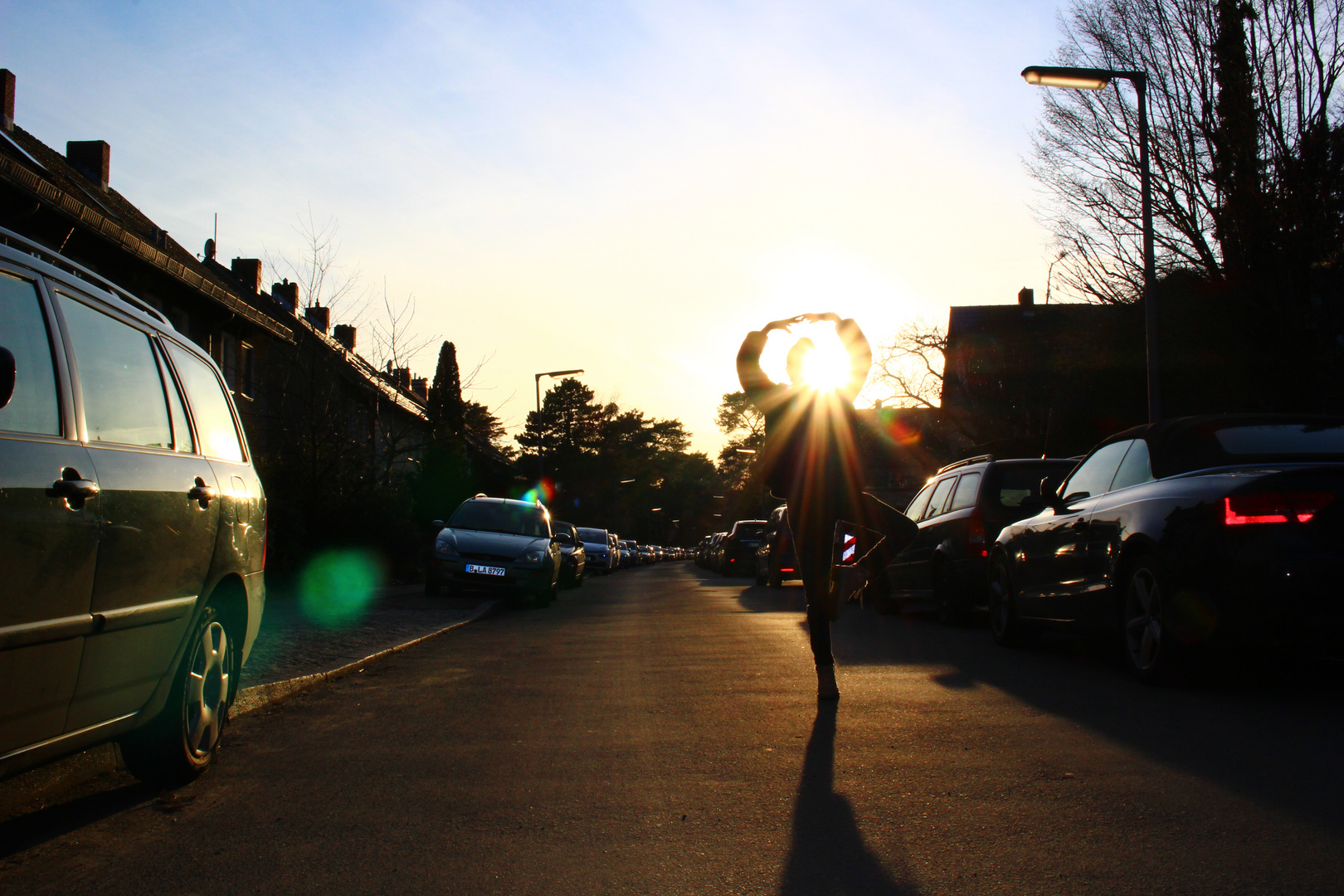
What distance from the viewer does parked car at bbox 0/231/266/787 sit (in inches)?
131

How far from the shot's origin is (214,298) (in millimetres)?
22062

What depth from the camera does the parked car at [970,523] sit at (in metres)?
11.1

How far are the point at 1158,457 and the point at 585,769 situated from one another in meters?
4.19

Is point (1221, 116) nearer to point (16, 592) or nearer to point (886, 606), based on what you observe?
point (886, 606)

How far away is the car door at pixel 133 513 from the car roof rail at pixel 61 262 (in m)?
0.15

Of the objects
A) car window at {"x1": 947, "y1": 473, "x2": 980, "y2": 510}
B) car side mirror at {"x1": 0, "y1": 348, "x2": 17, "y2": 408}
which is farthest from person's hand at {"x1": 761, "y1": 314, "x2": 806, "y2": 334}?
car window at {"x1": 947, "y1": 473, "x2": 980, "y2": 510}

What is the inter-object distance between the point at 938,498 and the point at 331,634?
6.32m

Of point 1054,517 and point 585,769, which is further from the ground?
point 1054,517

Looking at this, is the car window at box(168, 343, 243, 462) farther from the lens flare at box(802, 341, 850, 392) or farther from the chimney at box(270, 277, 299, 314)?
the chimney at box(270, 277, 299, 314)

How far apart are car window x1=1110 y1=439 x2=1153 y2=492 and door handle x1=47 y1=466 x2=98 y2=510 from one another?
584cm

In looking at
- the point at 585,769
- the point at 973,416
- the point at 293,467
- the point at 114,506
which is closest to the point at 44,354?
the point at 114,506

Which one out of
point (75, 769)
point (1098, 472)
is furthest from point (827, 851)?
point (1098, 472)

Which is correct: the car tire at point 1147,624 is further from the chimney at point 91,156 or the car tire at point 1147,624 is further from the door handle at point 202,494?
the chimney at point 91,156

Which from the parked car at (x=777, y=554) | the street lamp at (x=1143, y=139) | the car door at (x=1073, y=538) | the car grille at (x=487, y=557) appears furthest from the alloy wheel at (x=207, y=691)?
the parked car at (x=777, y=554)
